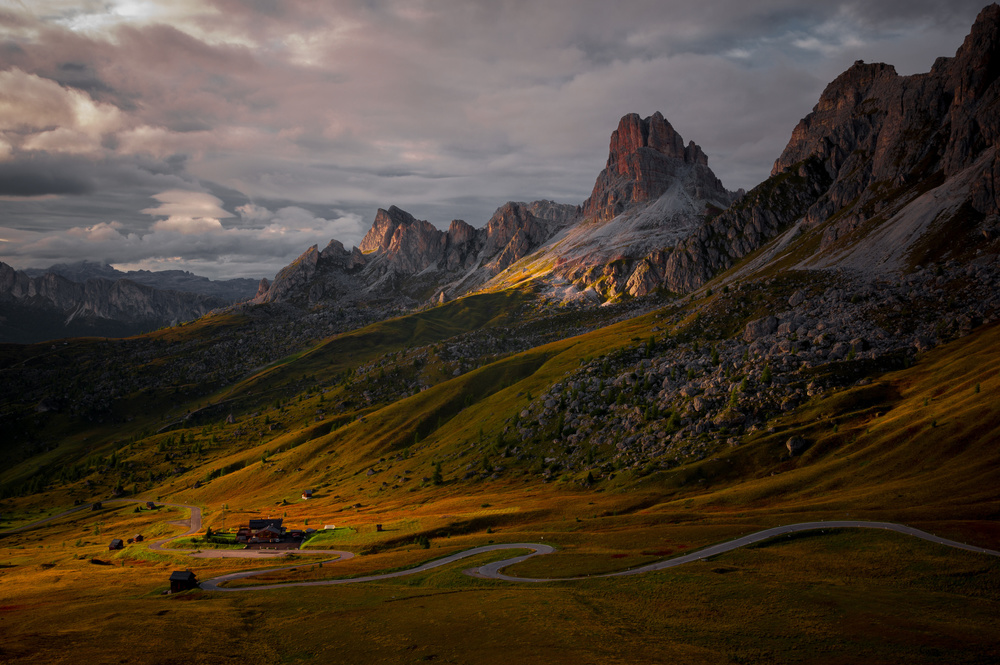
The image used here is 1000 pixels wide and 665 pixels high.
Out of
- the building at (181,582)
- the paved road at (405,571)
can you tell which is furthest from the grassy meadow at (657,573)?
the building at (181,582)

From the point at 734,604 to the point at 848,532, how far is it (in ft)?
101

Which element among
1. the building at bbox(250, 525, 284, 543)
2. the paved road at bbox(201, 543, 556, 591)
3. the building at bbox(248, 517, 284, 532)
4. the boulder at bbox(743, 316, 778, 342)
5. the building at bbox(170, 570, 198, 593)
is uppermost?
the boulder at bbox(743, 316, 778, 342)

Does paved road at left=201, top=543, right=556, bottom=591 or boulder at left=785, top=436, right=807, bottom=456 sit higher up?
boulder at left=785, top=436, right=807, bottom=456

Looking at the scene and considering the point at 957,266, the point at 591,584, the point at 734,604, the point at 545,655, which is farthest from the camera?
the point at 957,266

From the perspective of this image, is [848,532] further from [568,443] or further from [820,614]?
[568,443]

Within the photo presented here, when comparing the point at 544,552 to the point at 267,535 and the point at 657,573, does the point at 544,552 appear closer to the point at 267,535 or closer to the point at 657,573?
the point at 657,573

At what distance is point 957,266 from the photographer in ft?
525

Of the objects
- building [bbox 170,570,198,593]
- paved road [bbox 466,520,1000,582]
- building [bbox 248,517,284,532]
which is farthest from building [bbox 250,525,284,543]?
paved road [bbox 466,520,1000,582]

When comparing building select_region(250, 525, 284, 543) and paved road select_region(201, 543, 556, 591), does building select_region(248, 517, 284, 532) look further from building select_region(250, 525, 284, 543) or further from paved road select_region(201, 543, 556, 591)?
paved road select_region(201, 543, 556, 591)

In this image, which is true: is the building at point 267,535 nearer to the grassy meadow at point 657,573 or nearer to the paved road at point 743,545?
the grassy meadow at point 657,573

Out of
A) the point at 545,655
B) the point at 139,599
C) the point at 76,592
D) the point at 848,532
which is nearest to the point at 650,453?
the point at 848,532

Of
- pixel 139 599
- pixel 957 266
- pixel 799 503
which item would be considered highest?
pixel 957 266

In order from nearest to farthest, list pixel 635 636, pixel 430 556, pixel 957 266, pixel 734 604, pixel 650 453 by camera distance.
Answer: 1. pixel 635 636
2. pixel 734 604
3. pixel 430 556
4. pixel 650 453
5. pixel 957 266

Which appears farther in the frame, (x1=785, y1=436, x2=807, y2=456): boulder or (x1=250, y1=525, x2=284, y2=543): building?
(x1=250, y1=525, x2=284, y2=543): building
